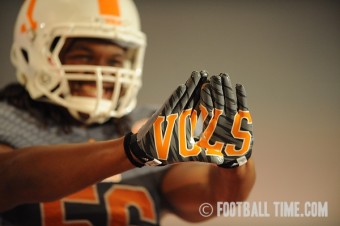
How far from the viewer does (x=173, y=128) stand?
0.76m

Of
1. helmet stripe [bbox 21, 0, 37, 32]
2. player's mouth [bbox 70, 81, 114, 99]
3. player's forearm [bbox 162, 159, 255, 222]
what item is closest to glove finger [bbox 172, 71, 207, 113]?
player's forearm [bbox 162, 159, 255, 222]

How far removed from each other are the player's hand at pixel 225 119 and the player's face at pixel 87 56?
520 millimetres

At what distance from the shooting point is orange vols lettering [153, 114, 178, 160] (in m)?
0.75

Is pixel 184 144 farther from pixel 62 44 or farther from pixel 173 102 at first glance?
pixel 62 44

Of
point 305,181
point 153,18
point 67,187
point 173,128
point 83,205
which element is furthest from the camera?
point 153,18

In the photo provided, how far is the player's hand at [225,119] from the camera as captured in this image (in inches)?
30.4

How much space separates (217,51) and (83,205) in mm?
626

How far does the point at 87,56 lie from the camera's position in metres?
1.25

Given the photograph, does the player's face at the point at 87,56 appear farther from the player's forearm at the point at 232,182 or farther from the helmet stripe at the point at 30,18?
the player's forearm at the point at 232,182

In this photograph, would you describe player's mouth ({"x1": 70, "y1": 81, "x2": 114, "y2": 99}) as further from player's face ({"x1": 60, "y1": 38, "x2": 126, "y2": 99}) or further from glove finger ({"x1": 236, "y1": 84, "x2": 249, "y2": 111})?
glove finger ({"x1": 236, "y1": 84, "x2": 249, "y2": 111})

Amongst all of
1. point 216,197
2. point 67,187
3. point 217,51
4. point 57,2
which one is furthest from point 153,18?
point 67,187

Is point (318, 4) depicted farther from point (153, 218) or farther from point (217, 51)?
point (153, 218)

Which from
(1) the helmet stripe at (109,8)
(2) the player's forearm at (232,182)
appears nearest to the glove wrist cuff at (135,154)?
(2) the player's forearm at (232,182)

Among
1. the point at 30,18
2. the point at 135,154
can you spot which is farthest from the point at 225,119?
the point at 30,18
